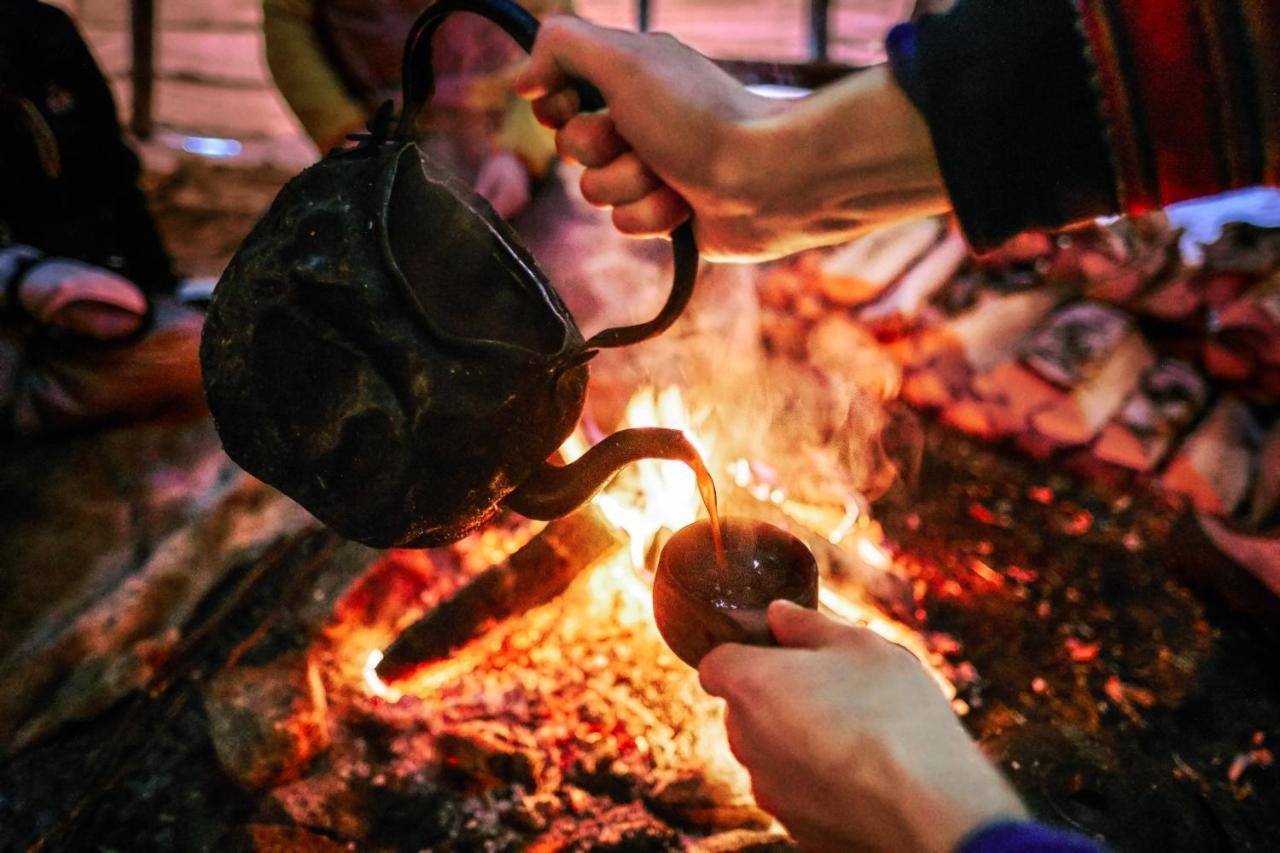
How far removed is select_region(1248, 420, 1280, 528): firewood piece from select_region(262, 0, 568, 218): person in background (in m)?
3.67

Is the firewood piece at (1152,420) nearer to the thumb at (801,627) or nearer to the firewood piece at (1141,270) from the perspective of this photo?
the firewood piece at (1141,270)

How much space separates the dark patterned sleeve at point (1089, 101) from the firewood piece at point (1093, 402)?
2703mm

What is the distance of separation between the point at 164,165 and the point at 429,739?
5.48 metres

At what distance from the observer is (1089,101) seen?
1139mm

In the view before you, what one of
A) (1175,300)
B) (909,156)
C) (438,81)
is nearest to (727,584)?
(909,156)

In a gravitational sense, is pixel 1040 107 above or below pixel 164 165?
above

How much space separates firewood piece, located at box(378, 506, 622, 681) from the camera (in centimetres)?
231

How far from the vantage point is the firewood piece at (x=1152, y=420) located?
11.7 ft

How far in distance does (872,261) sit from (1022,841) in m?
3.79

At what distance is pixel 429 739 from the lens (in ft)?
7.32

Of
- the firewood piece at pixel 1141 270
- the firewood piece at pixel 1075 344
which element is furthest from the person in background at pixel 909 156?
the firewood piece at pixel 1141 270

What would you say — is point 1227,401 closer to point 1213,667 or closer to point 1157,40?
point 1213,667

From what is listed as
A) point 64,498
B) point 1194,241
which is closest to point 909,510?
point 1194,241

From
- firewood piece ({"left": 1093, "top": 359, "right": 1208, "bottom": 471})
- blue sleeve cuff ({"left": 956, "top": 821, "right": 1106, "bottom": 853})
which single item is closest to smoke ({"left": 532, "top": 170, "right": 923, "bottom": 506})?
firewood piece ({"left": 1093, "top": 359, "right": 1208, "bottom": 471})
